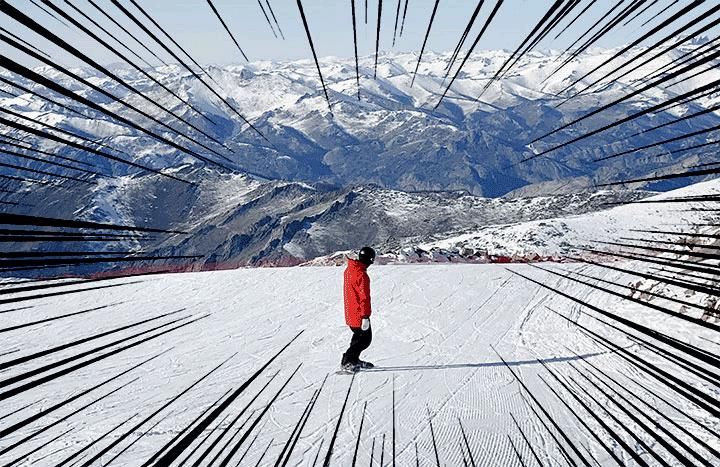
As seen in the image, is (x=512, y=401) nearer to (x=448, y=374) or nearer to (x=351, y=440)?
(x=448, y=374)

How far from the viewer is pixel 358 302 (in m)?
7.48

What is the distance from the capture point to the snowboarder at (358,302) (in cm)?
745

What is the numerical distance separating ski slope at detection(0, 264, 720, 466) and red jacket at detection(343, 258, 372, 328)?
2.72 ft

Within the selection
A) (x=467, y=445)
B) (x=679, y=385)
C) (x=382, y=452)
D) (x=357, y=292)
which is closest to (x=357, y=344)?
(x=357, y=292)

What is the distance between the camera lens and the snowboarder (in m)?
7.45

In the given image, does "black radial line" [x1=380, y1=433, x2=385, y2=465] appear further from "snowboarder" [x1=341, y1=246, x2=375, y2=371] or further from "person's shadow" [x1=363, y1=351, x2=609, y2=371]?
"person's shadow" [x1=363, y1=351, x2=609, y2=371]

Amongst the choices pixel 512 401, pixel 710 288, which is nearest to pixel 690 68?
pixel 710 288

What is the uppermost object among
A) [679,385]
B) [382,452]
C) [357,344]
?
[679,385]

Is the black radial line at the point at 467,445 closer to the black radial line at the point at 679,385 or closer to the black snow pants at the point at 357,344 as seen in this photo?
the black snow pants at the point at 357,344

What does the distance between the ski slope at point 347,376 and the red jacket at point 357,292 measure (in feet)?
2.72

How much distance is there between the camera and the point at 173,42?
0.87 metres

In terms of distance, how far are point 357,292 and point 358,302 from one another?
0.14m

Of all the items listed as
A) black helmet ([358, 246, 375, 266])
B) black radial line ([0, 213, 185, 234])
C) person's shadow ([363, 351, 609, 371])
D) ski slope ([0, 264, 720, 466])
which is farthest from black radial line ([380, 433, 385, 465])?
black radial line ([0, 213, 185, 234])

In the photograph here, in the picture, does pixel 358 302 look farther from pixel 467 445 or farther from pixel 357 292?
pixel 467 445
